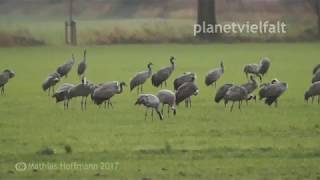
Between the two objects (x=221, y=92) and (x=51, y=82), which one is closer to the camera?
(x=51, y=82)

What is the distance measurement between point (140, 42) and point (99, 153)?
1.03 metres

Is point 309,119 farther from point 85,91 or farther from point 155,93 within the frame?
point 85,91

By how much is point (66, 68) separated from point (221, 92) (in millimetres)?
1217

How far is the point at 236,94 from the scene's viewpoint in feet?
27.3

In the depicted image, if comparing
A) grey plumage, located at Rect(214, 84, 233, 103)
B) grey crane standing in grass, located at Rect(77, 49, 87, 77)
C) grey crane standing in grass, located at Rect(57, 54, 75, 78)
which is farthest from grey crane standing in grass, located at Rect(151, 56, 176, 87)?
grey crane standing in grass, located at Rect(57, 54, 75, 78)

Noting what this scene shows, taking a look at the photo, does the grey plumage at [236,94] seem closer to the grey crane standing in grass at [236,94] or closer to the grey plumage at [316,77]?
the grey crane standing in grass at [236,94]

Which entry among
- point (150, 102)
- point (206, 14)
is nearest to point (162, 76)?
point (150, 102)

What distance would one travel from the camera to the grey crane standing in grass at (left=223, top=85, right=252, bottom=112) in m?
8.30

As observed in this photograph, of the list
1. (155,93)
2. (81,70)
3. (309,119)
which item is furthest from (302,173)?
(81,70)

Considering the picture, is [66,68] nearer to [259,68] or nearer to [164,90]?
[164,90]

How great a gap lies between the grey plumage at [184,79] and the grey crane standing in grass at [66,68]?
804mm

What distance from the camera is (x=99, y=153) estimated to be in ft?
25.7

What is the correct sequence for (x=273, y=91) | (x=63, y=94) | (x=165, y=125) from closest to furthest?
(x=165, y=125) → (x=63, y=94) → (x=273, y=91)

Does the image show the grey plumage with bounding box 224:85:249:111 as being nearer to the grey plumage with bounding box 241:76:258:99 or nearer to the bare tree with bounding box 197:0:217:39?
the grey plumage with bounding box 241:76:258:99
